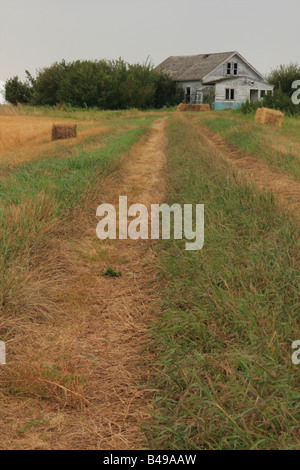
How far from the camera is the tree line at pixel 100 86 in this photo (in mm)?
42219

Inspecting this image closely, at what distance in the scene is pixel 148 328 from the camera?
3656 mm

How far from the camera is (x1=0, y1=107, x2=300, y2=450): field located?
94.6 inches

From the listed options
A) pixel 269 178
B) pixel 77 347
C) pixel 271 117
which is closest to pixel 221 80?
pixel 271 117

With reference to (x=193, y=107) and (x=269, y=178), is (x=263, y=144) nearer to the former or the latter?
(x=269, y=178)

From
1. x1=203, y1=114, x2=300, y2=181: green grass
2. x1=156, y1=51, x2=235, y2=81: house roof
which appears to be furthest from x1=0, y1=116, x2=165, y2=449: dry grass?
x1=156, y1=51, x2=235, y2=81: house roof

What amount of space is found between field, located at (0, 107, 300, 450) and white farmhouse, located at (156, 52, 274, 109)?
40.8 m

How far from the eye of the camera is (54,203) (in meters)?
6.09

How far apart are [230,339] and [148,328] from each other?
81cm

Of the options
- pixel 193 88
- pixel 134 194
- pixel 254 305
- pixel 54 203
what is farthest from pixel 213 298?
pixel 193 88

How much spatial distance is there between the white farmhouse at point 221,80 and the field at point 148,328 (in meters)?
40.8

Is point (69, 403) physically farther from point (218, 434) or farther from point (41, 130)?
point (41, 130)

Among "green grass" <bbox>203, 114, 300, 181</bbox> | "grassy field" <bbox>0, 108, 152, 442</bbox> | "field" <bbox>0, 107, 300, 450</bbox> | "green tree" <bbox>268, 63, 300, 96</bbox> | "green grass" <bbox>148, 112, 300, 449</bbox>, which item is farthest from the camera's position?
"green tree" <bbox>268, 63, 300, 96</bbox>

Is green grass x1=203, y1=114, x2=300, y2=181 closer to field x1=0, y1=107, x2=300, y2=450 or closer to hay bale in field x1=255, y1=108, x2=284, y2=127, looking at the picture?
hay bale in field x1=255, y1=108, x2=284, y2=127

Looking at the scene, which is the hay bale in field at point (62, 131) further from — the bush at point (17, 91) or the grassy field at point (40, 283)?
the bush at point (17, 91)
